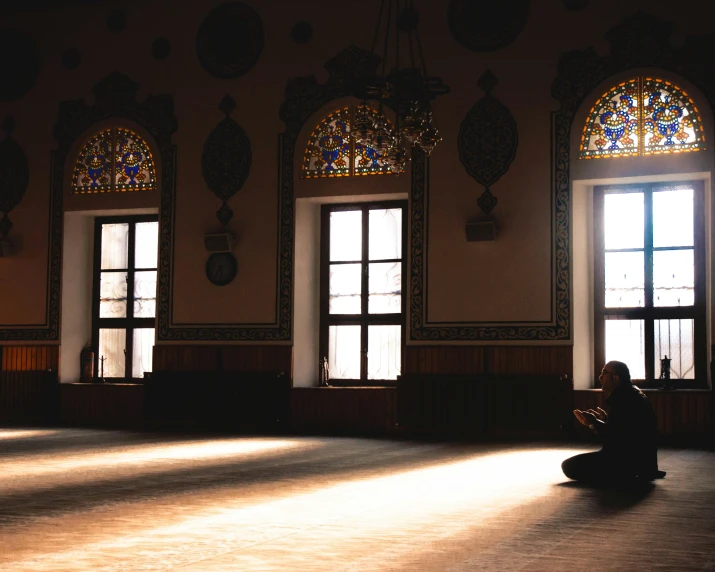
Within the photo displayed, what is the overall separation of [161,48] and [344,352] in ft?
13.2

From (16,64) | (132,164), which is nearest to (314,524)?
(132,164)

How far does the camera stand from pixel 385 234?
1095cm

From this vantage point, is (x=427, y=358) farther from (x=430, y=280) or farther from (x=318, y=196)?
(x=318, y=196)

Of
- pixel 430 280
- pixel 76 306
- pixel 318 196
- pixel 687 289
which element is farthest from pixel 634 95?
pixel 76 306

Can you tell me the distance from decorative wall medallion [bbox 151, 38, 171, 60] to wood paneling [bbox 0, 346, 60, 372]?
3.51 metres

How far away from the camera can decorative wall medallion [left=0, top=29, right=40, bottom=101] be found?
12133 mm

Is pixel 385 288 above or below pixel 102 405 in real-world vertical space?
above

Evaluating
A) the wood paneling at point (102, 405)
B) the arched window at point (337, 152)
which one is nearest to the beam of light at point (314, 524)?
the arched window at point (337, 152)

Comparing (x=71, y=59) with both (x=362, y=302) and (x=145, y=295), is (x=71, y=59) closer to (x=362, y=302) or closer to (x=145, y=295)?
(x=145, y=295)

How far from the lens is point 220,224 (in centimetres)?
1117

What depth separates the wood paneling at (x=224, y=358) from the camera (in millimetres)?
10867

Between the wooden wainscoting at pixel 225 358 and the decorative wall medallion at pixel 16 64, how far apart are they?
3.59 metres

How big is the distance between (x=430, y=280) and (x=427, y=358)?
788 mm

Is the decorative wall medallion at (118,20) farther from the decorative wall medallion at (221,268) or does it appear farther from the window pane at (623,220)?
the window pane at (623,220)
